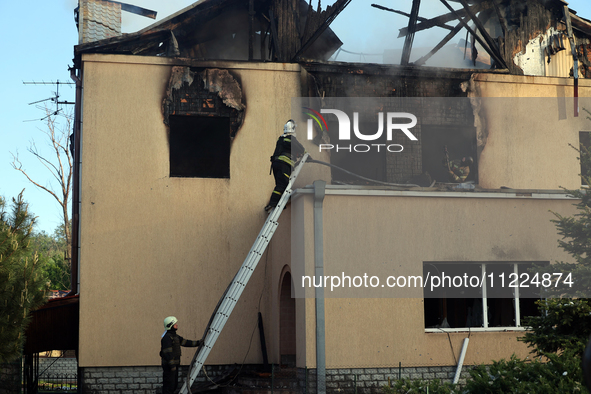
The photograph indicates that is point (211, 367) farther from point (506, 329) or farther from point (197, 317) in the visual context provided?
point (506, 329)

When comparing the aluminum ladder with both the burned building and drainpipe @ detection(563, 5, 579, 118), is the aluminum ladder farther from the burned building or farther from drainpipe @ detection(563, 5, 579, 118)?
drainpipe @ detection(563, 5, 579, 118)

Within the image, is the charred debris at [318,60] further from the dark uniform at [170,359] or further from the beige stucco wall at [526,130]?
the dark uniform at [170,359]

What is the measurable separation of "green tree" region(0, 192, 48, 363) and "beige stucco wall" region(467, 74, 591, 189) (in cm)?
990

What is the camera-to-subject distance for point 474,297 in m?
10.4

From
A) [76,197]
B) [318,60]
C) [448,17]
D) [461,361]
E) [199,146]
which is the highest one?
[448,17]

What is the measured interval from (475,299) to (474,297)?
42 mm

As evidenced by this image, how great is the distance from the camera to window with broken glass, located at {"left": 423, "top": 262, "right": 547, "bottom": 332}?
33.9ft

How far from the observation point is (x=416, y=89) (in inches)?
555

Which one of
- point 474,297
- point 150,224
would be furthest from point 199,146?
point 474,297

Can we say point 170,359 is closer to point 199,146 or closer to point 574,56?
point 199,146

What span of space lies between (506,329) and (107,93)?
9.21 meters

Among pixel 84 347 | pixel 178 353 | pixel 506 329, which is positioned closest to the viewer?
pixel 178 353

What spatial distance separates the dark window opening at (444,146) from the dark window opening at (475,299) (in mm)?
3978

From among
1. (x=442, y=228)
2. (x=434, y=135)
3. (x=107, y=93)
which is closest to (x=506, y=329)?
(x=442, y=228)
